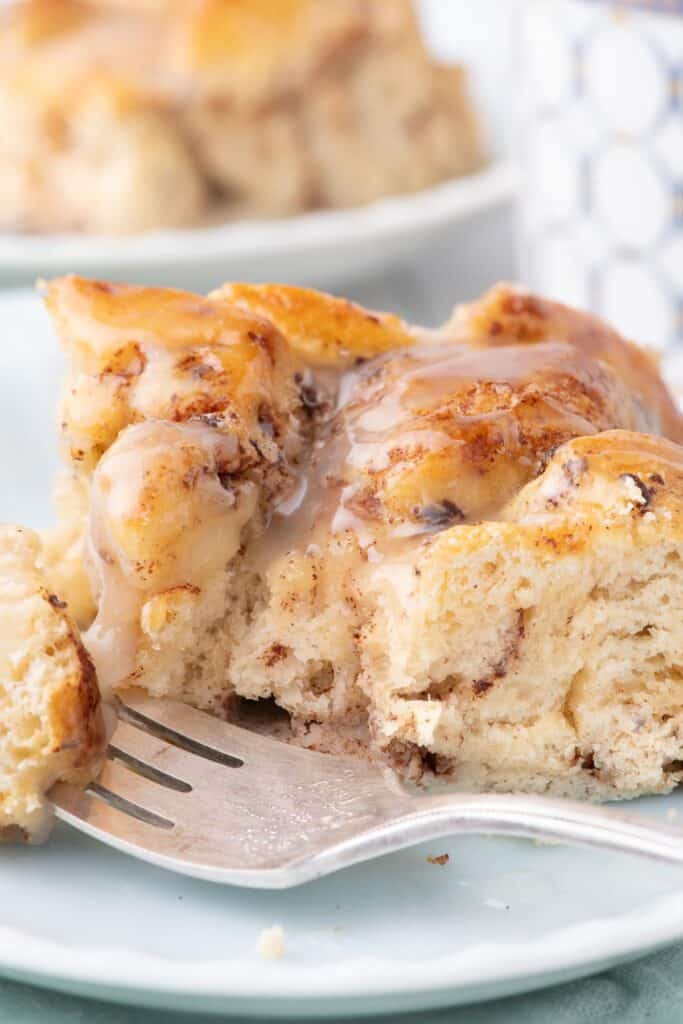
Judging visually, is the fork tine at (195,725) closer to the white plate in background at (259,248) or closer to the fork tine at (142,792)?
the fork tine at (142,792)

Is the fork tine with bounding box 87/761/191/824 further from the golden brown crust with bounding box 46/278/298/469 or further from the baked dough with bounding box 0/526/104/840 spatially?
the golden brown crust with bounding box 46/278/298/469

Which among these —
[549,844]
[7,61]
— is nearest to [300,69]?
[7,61]

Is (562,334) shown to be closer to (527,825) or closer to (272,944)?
(527,825)

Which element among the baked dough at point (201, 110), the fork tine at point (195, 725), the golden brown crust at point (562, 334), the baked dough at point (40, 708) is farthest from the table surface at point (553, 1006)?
the baked dough at point (201, 110)

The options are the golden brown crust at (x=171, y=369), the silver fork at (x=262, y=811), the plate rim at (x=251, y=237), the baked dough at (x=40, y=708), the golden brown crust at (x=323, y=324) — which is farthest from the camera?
the plate rim at (x=251, y=237)

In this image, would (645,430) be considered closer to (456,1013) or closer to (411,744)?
(411,744)

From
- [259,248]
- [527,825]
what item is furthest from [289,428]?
[259,248]
